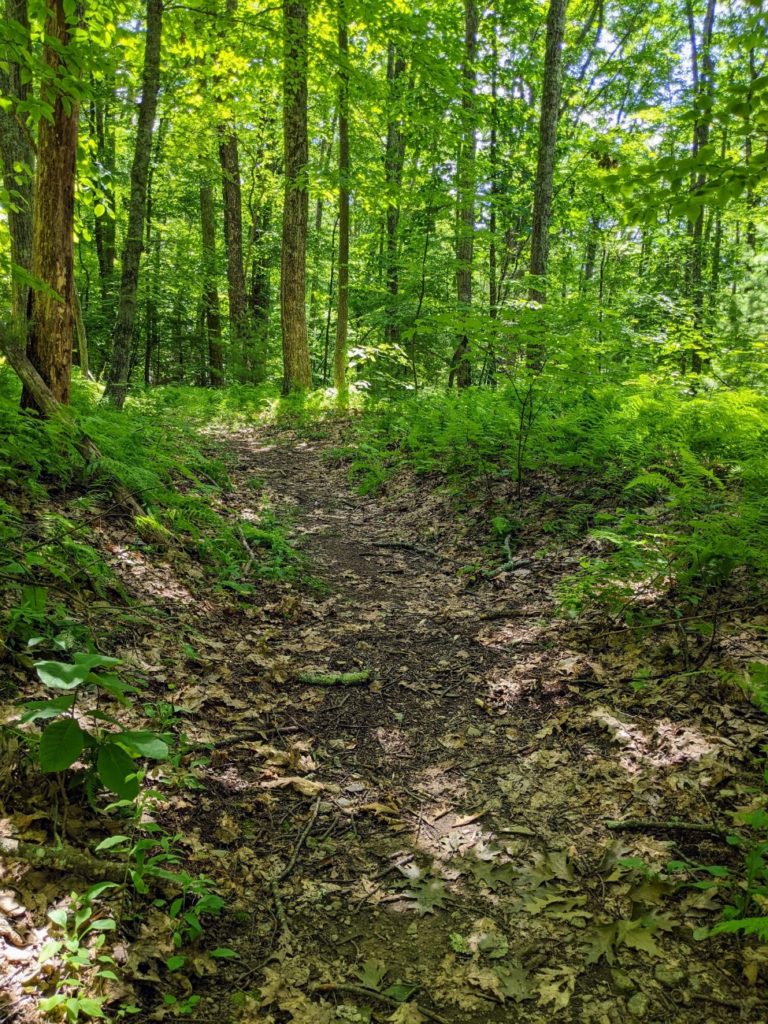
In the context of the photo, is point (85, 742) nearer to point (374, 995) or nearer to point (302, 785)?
point (374, 995)

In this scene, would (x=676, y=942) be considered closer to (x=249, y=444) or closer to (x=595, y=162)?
(x=249, y=444)

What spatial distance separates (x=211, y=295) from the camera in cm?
1856

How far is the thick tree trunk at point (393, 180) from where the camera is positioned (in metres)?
10.3

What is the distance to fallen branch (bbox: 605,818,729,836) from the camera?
8.61 feet

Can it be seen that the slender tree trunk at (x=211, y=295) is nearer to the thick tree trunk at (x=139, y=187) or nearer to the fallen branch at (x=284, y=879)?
the thick tree trunk at (x=139, y=187)

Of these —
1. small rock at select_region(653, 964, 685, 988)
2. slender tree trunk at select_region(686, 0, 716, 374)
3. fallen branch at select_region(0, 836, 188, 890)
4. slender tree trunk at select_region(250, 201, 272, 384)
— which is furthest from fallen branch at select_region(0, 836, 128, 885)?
slender tree trunk at select_region(250, 201, 272, 384)

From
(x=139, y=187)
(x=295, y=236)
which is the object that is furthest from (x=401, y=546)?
(x=295, y=236)

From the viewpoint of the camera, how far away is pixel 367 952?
234cm

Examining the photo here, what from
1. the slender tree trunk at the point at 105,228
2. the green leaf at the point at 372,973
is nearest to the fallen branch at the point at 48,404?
the green leaf at the point at 372,973

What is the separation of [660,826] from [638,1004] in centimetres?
80

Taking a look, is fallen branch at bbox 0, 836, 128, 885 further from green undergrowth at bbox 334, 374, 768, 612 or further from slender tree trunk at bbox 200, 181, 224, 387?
slender tree trunk at bbox 200, 181, 224, 387

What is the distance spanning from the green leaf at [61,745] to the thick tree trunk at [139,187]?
23.9ft

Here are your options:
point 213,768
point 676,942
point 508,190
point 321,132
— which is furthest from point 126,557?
point 321,132

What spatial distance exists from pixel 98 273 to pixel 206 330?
343 centimetres
